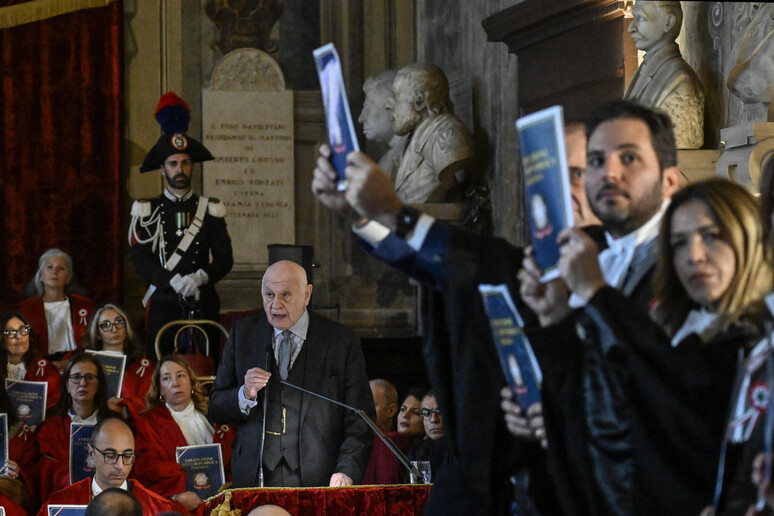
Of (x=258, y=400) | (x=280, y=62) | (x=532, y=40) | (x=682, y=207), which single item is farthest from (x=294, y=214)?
(x=682, y=207)

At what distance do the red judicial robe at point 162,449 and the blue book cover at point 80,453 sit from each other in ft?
0.87

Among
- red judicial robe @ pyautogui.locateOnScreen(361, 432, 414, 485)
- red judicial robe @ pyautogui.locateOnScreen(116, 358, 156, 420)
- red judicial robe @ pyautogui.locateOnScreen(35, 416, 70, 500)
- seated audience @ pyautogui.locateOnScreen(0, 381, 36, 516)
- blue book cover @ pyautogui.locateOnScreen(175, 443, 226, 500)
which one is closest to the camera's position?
seated audience @ pyautogui.locateOnScreen(0, 381, 36, 516)

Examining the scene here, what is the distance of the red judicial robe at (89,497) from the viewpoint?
19.3ft

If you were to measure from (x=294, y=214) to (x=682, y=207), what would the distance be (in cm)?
865

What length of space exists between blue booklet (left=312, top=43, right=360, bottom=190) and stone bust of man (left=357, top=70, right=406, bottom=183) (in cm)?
712

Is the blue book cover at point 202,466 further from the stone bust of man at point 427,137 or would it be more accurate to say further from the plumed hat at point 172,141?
the stone bust of man at point 427,137

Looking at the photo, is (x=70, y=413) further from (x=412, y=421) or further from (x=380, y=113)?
(x=380, y=113)

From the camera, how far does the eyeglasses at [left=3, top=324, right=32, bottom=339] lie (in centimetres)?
731

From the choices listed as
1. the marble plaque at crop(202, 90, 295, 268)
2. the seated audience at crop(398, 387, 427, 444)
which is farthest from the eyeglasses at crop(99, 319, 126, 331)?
the marble plaque at crop(202, 90, 295, 268)

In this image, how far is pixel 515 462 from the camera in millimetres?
3049

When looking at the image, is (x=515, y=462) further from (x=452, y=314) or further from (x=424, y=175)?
(x=424, y=175)

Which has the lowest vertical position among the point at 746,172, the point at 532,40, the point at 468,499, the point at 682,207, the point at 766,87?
the point at 468,499

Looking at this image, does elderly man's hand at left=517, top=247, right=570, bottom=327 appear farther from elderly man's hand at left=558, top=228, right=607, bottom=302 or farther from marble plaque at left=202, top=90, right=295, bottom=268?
marble plaque at left=202, top=90, right=295, bottom=268

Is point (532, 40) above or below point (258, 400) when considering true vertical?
above
